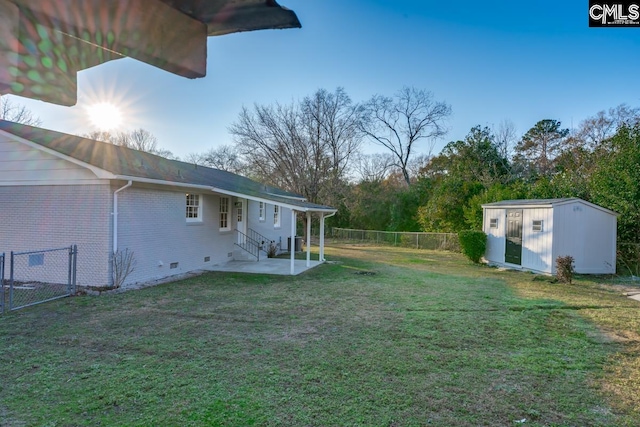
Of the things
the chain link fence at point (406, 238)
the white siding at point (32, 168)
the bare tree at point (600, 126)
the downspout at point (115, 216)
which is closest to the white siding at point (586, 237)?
the chain link fence at point (406, 238)

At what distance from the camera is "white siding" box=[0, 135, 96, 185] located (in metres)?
8.98

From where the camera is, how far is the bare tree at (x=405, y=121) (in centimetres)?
3139

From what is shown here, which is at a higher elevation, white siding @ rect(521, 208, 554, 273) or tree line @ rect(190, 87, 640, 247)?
tree line @ rect(190, 87, 640, 247)

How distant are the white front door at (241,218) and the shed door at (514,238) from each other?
10.4 m

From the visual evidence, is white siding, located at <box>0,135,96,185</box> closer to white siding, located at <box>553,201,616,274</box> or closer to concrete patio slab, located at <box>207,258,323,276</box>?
concrete patio slab, located at <box>207,258,323,276</box>

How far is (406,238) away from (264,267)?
1292 cm

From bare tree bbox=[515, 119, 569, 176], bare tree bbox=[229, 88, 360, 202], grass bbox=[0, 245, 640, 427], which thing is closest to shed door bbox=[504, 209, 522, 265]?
grass bbox=[0, 245, 640, 427]

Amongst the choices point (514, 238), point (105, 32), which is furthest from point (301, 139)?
point (105, 32)

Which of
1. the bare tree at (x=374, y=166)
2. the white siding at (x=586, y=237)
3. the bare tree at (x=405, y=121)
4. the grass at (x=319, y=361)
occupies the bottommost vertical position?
the grass at (x=319, y=361)

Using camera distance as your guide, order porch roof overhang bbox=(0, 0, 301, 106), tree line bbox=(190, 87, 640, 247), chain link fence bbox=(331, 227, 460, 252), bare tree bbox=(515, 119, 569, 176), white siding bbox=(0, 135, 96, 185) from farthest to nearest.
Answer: bare tree bbox=(515, 119, 569, 176) < tree line bbox=(190, 87, 640, 247) < chain link fence bbox=(331, 227, 460, 252) < white siding bbox=(0, 135, 96, 185) < porch roof overhang bbox=(0, 0, 301, 106)

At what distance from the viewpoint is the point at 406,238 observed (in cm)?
2327

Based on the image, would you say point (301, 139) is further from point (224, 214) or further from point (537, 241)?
point (537, 241)

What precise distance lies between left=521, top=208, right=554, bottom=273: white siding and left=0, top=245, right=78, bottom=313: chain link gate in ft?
44.6

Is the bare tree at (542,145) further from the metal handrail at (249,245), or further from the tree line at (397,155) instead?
the metal handrail at (249,245)
